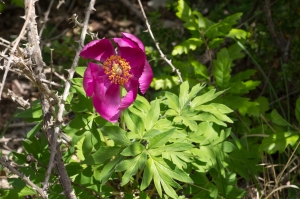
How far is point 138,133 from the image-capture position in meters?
2.14

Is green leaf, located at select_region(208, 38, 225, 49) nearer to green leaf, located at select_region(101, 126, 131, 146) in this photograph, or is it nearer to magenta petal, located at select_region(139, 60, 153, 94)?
magenta petal, located at select_region(139, 60, 153, 94)

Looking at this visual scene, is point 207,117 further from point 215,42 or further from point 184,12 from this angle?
point 184,12

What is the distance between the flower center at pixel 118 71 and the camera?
6.88 ft

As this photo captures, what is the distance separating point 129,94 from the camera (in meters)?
2.09

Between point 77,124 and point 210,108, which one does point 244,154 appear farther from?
point 77,124

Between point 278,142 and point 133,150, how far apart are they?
3.26ft

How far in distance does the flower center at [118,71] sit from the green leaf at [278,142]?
0.98 meters

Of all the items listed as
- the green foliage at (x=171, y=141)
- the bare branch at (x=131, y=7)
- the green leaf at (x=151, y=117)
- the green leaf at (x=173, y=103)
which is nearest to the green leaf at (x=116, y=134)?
the green foliage at (x=171, y=141)

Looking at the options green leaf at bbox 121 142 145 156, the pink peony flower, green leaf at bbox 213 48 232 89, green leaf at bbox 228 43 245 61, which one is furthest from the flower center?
green leaf at bbox 228 43 245 61

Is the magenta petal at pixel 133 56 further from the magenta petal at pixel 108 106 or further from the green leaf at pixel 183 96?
the green leaf at pixel 183 96

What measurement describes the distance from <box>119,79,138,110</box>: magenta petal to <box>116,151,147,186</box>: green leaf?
8.6 inches

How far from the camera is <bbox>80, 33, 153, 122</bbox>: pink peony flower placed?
206cm

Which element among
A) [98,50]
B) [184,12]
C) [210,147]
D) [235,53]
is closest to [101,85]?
[98,50]

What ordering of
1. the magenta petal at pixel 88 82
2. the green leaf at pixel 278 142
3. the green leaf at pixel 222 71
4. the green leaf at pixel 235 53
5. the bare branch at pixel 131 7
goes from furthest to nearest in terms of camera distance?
the bare branch at pixel 131 7, the green leaf at pixel 235 53, the green leaf at pixel 222 71, the green leaf at pixel 278 142, the magenta petal at pixel 88 82
